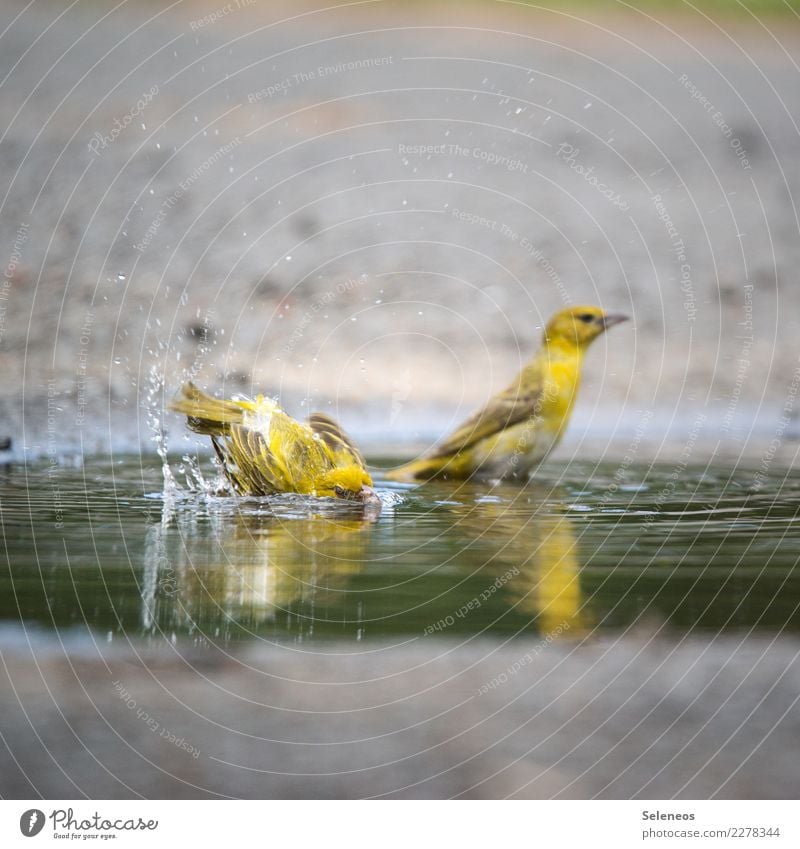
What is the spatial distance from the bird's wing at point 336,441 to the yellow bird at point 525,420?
15.6 inches

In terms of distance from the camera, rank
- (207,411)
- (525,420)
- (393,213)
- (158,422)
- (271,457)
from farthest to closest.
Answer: (393,213)
(158,422)
(525,420)
(207,411)
(271,457)

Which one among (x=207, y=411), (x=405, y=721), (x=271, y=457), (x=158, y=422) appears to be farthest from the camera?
(x=158, y=422)

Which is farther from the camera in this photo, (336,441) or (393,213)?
(393,213)

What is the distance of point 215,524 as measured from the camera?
3.37 metres

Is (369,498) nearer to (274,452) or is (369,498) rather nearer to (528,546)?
(274,452)

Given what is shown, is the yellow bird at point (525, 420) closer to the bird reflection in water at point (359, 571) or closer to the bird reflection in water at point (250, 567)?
the bird reflection in water at point (359, 571)

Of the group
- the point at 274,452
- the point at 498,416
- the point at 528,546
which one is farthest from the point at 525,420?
the point at 528,546

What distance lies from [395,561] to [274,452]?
0.87 m

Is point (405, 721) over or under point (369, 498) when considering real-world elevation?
under

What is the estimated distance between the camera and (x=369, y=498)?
3725 millimetres

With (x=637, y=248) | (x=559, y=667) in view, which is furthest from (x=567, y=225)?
(x=559, y=667)

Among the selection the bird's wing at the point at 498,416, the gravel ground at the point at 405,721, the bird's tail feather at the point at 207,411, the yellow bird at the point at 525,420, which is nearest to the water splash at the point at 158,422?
the bird's tail feather at the point at 207,411

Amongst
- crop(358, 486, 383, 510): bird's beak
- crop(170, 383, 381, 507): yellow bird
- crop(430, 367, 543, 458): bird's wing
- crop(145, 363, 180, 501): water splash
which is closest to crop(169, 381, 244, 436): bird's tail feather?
crop(170, 383, 381, 507): yellow bird

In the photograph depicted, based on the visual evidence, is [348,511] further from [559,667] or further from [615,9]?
[615,9]
